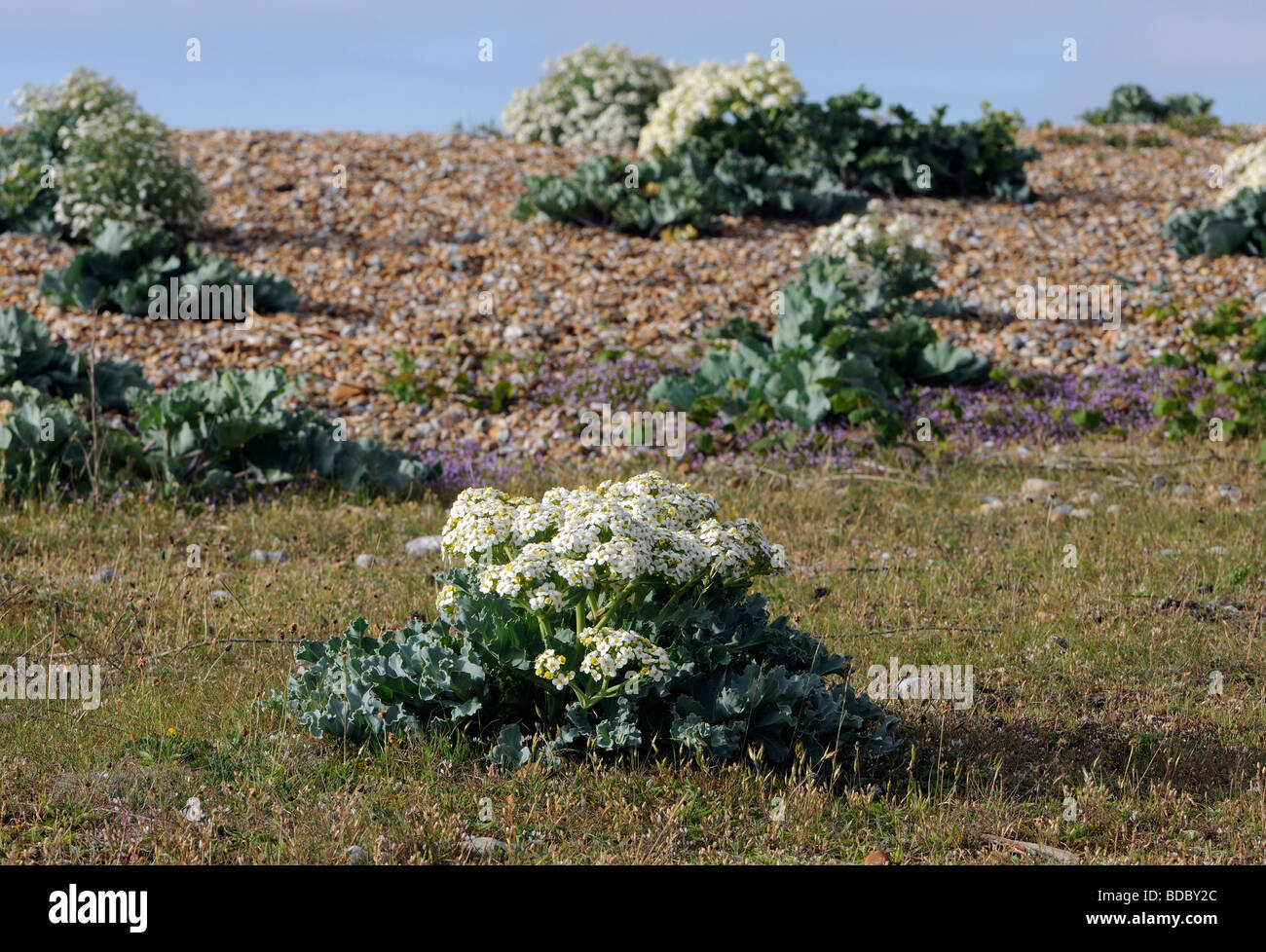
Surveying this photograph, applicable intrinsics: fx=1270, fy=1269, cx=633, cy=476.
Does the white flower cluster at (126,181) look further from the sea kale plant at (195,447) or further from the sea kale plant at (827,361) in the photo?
the sea kale plant at (827,361)

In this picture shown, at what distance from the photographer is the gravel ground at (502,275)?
995cm

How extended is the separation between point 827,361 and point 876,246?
6.86 ft

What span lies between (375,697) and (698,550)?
115 cm

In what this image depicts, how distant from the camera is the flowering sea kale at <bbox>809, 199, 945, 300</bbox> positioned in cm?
1055

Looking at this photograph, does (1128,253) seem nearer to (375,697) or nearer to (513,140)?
(513,140)

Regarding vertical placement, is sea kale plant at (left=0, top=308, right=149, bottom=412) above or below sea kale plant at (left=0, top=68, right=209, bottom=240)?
below

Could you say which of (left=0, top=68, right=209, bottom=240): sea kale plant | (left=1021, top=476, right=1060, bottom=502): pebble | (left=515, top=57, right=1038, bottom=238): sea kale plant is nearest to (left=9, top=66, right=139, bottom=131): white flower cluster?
(left=0, top=68, right=209, bottom=240): sea kale plant

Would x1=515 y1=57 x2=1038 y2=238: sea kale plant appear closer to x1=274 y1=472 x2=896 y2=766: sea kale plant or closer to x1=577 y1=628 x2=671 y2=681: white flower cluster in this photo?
x1=274 y1=472 x2=896 y2=766: sea kale plant

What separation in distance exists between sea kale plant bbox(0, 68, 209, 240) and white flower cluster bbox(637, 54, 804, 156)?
5349mm

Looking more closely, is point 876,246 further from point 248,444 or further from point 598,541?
point 598,541

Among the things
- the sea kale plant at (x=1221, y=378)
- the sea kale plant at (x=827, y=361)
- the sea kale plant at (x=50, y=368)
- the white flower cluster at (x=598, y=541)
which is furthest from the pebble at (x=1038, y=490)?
the sea kale plant at (x=50, y=368)

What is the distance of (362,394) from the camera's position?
968 centimetres

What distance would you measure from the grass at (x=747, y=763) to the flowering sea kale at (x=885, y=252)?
3420 mm
